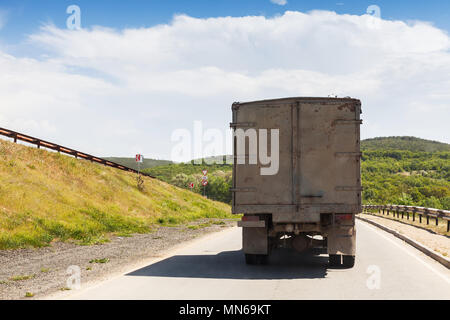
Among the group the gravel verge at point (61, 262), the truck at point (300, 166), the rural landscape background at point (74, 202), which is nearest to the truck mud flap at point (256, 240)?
the truck at point (300, 166)

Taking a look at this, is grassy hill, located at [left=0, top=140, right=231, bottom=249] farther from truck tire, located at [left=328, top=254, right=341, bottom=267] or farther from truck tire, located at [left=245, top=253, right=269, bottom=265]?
truck tire, located at [left=328, top=254, right=341, bottom=267]

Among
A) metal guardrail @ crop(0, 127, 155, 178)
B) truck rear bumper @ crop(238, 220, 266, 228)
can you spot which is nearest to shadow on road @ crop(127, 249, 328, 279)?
truck rear bumper @ crop(238, 220, 266, 228)

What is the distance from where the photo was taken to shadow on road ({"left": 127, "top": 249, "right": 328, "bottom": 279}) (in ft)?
31.3

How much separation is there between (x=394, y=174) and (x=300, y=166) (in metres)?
127

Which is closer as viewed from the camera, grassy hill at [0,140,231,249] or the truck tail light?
the truck tail light

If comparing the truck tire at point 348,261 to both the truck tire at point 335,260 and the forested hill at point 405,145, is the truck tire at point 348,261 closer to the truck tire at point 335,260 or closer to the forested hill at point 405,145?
the truck tire at point 335,260

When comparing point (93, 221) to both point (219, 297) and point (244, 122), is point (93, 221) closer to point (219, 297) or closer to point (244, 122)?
point (244, 122)

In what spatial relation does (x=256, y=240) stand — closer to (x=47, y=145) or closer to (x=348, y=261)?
(x=348, y=261)

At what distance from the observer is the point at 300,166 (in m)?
10.1

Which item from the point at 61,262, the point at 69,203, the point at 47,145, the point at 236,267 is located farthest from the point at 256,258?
the point at 47,145

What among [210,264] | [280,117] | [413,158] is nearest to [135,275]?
[210,264]

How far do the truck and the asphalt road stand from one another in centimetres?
95

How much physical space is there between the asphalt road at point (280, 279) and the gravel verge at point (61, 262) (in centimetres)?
82
